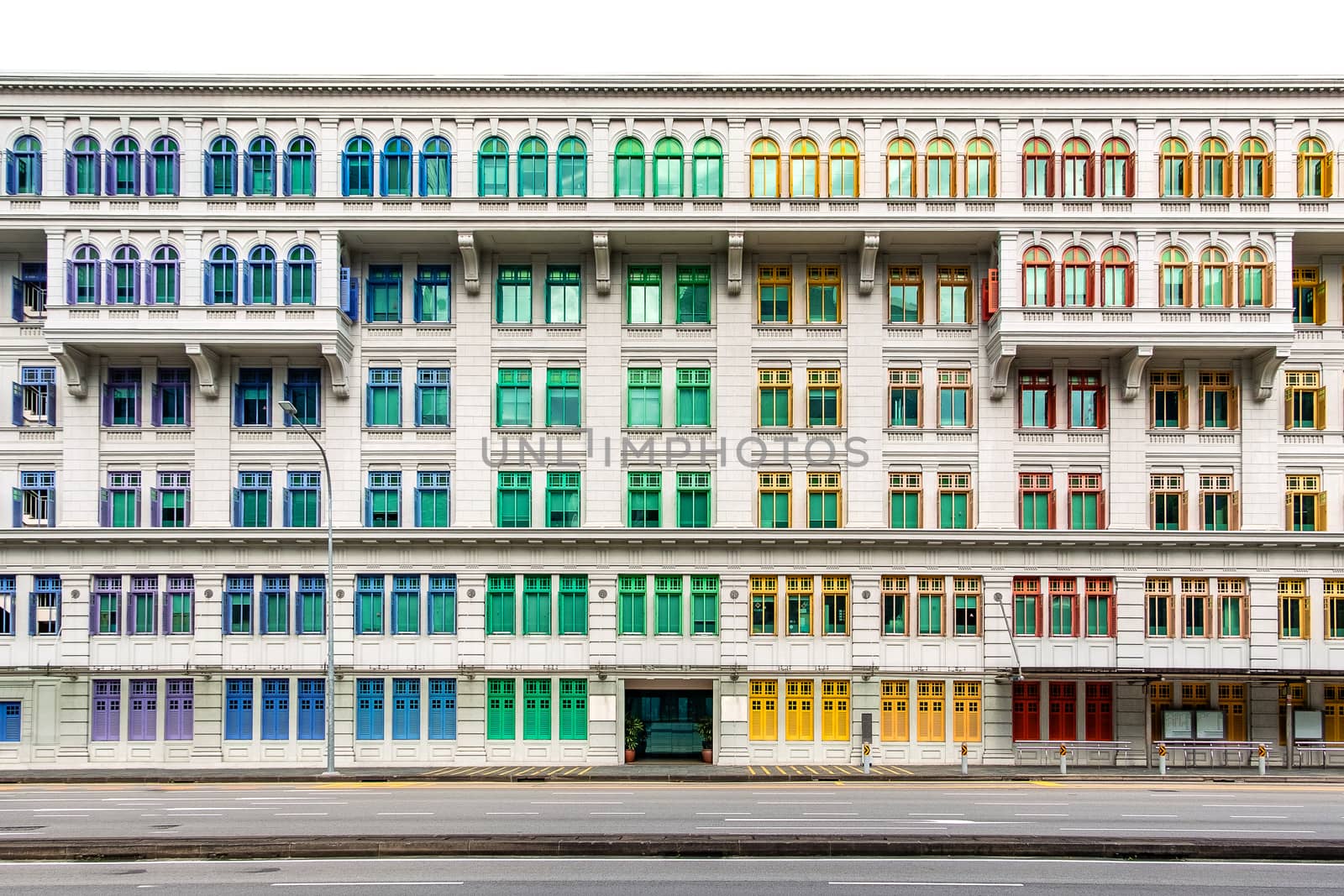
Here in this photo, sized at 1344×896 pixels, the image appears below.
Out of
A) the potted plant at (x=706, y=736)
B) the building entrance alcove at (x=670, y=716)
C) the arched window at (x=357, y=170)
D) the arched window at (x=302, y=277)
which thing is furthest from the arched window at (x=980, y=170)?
the arched window at (x=302, y=277)

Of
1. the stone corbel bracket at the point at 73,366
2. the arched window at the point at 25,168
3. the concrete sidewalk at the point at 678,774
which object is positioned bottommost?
the concrete sidewalk at the point at 678,774

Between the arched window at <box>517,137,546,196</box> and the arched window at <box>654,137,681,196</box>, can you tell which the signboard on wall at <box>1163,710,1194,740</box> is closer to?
the arched window at <box>654,137,681,196</box>

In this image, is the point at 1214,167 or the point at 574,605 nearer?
the point at 574,605

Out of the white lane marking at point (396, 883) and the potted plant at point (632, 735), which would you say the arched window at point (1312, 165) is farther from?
the white lane marking at point (396, 883)

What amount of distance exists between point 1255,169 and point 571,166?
22455 millimetres

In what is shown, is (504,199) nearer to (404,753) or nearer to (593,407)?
(593,407)

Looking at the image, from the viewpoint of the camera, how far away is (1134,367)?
36.9m

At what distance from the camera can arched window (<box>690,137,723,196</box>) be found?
3797 cm

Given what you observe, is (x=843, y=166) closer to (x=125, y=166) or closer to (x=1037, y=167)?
(x=1037, y=167)

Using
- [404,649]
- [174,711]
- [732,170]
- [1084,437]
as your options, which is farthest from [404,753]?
[1084,437]

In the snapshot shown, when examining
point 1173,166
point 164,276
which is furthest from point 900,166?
point 164,276

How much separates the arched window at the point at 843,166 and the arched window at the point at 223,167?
1972cm

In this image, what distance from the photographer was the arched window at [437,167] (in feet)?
124

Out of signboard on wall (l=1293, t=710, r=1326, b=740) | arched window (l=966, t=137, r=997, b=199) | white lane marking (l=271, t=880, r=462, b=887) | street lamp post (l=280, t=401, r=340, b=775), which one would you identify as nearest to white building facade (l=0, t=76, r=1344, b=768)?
arched window (l=966, t=137, r=997, b=199)
